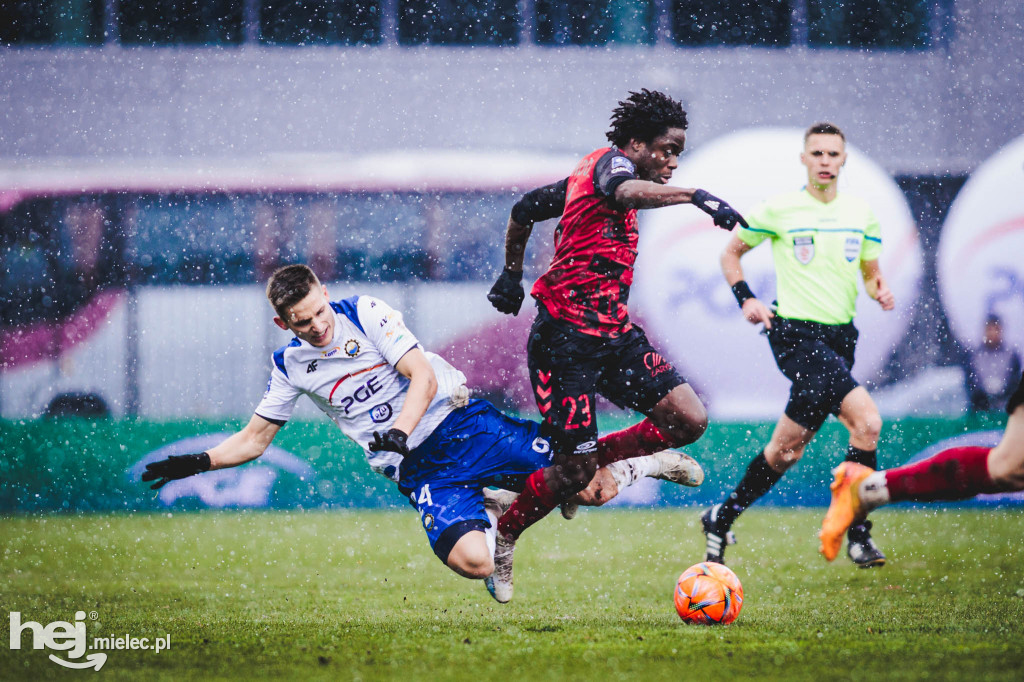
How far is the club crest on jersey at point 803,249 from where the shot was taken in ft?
17.1

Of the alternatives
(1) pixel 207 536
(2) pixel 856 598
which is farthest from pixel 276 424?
(1) pixel 207 536

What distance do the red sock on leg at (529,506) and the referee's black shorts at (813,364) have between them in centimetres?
141

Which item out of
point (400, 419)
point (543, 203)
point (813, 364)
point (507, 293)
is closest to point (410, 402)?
point (400, 419)

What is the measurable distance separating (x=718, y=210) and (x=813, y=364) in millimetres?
1748

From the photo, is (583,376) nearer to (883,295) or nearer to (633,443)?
(633,443)

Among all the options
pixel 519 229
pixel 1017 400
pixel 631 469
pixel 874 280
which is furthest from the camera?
pixel 874 280

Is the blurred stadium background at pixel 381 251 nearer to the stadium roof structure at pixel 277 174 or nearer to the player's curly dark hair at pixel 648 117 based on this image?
the stadium roof structure at pixel 277 174

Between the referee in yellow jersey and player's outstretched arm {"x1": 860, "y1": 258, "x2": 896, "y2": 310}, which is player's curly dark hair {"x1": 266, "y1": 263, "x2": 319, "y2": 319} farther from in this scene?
player's outstretched arm {"x1": 860, "y1": 258, "x2": 896, "y2": 310}

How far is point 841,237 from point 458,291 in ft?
18.2

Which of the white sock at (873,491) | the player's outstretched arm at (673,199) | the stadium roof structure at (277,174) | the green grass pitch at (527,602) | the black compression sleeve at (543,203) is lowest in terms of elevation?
the green grass pitch at (527,602)

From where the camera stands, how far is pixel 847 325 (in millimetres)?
5207

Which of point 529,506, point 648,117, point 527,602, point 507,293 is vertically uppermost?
point 648,117

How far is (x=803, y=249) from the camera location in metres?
5.24

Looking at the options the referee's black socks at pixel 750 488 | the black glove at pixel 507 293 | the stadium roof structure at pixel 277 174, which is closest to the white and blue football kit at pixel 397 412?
the black glove at pixel 507 293
